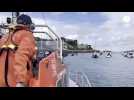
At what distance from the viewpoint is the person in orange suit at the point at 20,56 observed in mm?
1326

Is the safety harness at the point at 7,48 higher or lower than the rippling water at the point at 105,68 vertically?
higher

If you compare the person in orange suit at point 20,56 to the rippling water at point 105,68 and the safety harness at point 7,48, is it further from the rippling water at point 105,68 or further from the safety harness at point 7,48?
the rippling water at point 105,68

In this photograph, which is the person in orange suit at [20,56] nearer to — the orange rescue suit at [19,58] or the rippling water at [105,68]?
the orange rescue suit at [19,58]

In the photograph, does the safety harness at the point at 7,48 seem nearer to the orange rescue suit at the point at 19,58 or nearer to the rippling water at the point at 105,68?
the orange rescue suit at the point at 19,58

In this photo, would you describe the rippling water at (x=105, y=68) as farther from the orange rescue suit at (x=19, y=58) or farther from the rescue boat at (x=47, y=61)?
the orange rescue suit at (x=19, y=58)

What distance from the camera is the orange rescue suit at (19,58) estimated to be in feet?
4.35

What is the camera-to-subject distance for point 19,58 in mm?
1321

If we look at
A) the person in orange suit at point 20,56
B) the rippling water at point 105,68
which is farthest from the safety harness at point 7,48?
the rippling water at point 105,68

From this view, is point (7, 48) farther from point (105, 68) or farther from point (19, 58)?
point (105, 68)

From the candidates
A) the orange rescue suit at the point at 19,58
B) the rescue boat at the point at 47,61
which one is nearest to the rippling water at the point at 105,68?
the rescue boat at the point at 47,61

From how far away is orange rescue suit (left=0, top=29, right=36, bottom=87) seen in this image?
4.35 ft

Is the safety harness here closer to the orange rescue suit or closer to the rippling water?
the orange rescue suit
